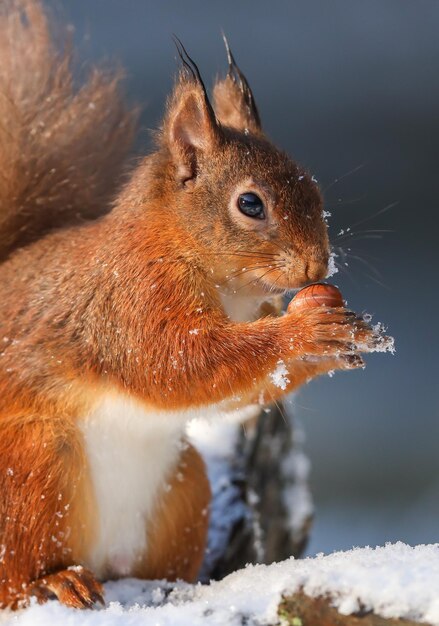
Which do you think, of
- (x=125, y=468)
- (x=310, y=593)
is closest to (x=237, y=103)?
(x=125, y=468)

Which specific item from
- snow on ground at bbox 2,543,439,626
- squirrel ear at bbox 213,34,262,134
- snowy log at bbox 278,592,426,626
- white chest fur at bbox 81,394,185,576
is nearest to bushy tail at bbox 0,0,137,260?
squirrel ear at bbox 213,34,262,134

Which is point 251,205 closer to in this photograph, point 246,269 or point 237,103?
point 246,269

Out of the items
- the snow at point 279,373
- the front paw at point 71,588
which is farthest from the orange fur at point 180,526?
the snow at point 279,373

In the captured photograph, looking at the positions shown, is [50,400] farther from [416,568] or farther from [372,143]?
[372,143]

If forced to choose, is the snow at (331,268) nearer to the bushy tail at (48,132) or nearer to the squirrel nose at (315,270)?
the squirrel nose at (315,270)

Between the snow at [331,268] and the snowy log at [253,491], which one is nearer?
the snow at [331,268]
